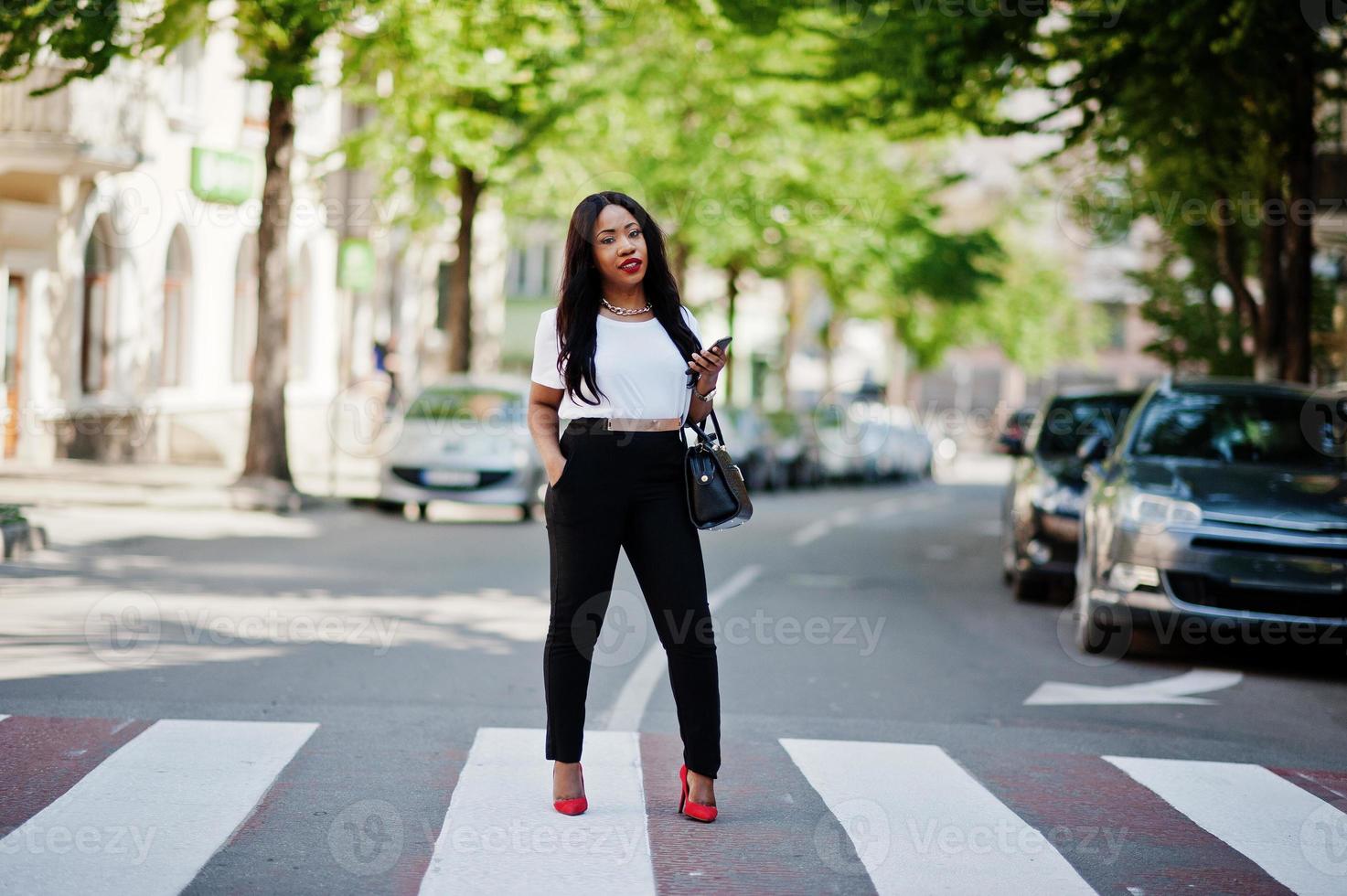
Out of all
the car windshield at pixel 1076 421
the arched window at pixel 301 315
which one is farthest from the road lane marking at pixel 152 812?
the arched window at pixel 301 315

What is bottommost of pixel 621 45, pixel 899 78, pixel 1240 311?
pixel 1240 311

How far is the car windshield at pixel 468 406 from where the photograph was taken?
20781 mm

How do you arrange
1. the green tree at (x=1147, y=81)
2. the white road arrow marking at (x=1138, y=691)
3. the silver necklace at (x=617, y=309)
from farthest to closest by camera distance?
1. the green tree at (x=1147, y=81)
2. the white road arrow marking at (x=1138, y=691)
3. the silver necklace at (x=617, y=309)

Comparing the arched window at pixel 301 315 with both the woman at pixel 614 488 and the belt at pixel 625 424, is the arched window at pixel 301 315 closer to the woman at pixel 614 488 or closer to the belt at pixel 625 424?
the woman at pixel 614 488

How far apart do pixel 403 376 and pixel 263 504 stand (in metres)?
17.5

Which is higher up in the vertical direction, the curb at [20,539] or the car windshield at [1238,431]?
the car windshield at [1238,431]

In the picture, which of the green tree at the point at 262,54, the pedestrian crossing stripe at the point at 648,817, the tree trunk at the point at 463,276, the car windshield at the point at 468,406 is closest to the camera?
the pedestrian crossing stripe at the point at 648,817

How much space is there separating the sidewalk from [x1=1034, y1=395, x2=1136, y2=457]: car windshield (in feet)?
28.9

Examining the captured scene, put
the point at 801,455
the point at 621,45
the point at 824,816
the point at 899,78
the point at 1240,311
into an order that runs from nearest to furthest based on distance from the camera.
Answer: the point at 824,816 < the point at 899,78 < the point at 1240,311 < the point at 621,45 < the point at 801,455

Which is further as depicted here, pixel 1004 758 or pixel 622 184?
pixel 622 184

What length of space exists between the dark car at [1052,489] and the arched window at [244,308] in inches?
694

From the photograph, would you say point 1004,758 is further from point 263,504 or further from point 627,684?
point 263,504

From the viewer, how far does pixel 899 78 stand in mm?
16250

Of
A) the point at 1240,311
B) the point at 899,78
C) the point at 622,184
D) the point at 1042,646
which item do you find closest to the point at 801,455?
the point at 622,184
